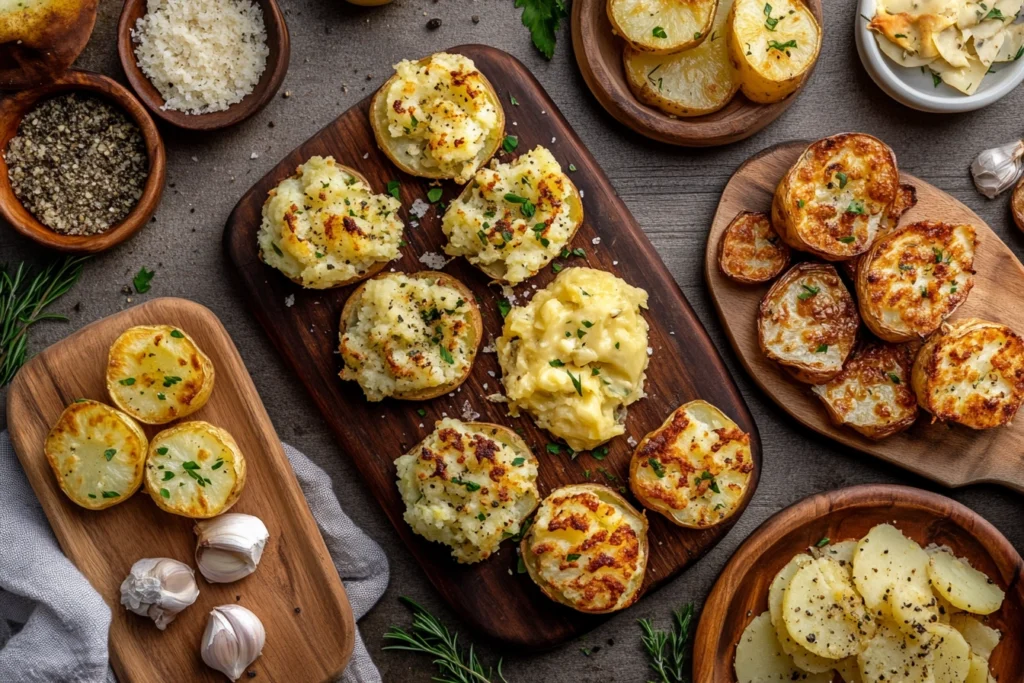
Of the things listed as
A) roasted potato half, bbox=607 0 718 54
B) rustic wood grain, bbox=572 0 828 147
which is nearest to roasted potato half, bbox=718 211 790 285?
rustic wood grain, bbox=572 0 828 147

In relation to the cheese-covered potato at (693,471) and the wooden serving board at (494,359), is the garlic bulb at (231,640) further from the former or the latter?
the cheese-covered potato at (693,471)

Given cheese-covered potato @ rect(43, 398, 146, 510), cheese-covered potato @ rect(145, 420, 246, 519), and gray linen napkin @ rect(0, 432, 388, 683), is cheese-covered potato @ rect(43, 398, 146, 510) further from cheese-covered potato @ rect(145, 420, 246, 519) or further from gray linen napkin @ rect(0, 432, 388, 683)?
gray linen napkin @ rect(0, 432, 388, 683)

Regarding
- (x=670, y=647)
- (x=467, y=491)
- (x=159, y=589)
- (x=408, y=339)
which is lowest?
(x=670, y=647)

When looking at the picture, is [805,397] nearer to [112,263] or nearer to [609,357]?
[609,357]

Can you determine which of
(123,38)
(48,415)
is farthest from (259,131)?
(48,415)

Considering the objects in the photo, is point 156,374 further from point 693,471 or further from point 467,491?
point 693,471

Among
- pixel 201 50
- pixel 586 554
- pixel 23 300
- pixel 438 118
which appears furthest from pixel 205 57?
pixel 586 554

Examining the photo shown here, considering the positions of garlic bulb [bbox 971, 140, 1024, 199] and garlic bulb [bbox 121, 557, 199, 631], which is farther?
garlic bulb [bbox 971, 140, 1024, 199]
